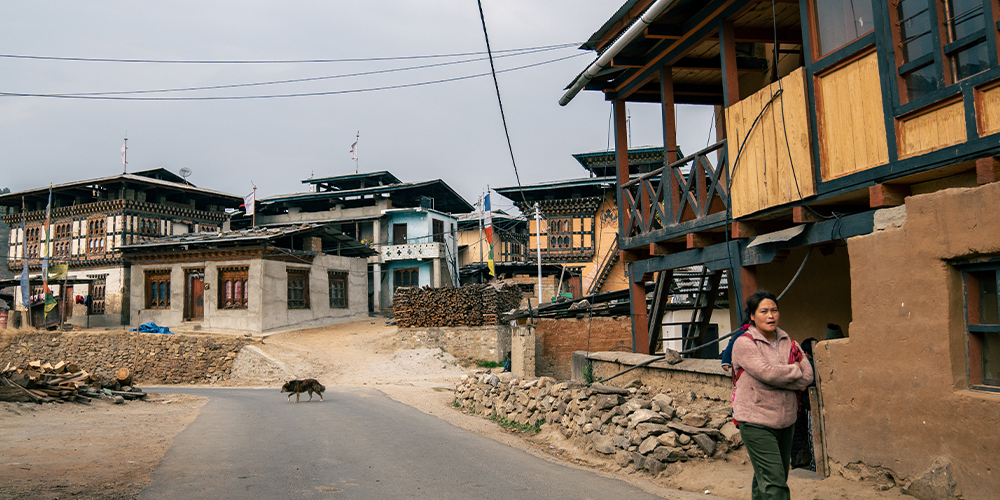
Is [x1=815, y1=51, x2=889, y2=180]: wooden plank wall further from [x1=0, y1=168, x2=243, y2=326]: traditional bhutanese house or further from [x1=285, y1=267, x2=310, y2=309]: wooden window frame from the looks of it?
[x1=0, y1=168, x2=243, y2=326]: traditional bhutanese house

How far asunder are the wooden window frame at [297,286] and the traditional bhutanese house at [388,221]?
7519 mm

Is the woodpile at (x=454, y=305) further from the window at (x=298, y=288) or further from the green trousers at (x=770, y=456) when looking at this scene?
the green trousers at (x=770, y=456)

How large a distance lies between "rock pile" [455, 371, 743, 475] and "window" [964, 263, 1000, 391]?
8.49 ft

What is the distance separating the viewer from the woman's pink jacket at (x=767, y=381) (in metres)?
4.11

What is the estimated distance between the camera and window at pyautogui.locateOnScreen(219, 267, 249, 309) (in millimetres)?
30188

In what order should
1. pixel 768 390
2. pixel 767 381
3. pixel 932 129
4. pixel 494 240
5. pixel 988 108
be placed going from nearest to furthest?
pixel 767 381, pixel 768 390, pixel 988 108, pixel 932 129, pixel 494 240

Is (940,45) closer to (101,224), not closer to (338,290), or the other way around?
(338,290)

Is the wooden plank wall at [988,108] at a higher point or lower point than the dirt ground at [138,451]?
higher

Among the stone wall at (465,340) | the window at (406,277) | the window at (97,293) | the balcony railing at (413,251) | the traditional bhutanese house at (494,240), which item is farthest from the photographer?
the traditional bhutanese house at (494,240)

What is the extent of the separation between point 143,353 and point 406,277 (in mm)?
17428

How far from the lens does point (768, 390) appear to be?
421 cm

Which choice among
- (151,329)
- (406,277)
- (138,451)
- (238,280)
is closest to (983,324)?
(138,451)

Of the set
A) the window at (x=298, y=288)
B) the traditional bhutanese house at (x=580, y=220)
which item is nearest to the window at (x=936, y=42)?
the window at (x=298, y=288)

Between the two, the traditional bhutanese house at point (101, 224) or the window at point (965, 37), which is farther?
the traditional bhutanese house at point (101, 224)
